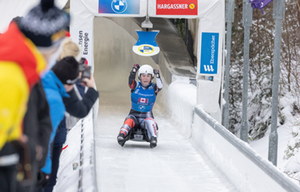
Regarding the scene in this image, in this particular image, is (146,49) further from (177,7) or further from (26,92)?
(26,92)

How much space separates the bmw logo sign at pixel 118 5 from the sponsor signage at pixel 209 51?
3.91ft

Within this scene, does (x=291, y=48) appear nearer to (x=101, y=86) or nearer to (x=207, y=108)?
(x=101, y=86)

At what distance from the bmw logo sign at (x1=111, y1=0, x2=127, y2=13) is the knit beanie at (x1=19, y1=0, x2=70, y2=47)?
178 inches

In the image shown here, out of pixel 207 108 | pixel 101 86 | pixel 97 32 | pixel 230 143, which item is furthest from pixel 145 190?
pixel 97 32

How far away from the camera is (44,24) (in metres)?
1.25

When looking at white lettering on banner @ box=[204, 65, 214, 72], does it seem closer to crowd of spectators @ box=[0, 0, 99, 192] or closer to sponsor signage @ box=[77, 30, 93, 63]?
sponsor signage @ box=[77, 30, 93, 63]

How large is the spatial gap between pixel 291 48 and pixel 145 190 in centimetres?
911

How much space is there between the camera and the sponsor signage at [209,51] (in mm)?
5949

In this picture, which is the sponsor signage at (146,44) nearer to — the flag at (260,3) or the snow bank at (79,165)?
the snow bank at (79,165)

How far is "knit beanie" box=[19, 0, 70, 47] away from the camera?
122 cm

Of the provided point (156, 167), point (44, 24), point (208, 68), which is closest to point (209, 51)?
point (208, 68)

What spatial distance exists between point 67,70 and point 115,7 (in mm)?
4006

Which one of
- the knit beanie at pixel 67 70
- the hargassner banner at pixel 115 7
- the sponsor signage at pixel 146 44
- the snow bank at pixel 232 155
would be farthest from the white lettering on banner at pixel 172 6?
the knit beanie at pixel 67 70

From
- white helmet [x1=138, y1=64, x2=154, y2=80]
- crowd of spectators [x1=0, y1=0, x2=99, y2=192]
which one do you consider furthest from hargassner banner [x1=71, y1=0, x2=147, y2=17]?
crowd of spectators [x1=0, y1=0, x2=99, y2=192]
